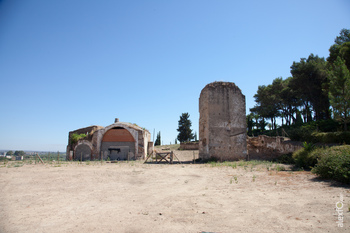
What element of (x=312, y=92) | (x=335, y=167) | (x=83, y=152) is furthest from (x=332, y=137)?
(x=83, y=152)

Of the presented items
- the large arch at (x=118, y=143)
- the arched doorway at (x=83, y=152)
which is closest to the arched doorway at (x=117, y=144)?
the large arch at (x=118, y=143)

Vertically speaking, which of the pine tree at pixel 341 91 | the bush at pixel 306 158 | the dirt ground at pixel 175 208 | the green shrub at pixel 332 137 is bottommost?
the dirt ground at pixel 175 208

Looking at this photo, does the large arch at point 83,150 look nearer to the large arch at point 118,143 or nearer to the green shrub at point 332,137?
the large arch at point 118,143

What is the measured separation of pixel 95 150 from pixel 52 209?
68.0ft

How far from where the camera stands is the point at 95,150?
80.7 feet

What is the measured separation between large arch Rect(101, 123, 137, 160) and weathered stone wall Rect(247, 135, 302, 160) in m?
14.2

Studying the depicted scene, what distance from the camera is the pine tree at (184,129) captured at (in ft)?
162

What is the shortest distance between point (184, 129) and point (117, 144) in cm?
2696

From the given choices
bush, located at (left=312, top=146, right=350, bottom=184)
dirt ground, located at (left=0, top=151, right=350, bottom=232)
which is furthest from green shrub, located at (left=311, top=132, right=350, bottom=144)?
dirt ground, located at (left=0, top=151, right=350, bottom=232)

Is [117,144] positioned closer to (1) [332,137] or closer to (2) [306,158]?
(2) [306,158]

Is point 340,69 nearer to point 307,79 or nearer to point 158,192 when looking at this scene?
point 307,79

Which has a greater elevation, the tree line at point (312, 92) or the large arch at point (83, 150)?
the tree line at point (312, 92)

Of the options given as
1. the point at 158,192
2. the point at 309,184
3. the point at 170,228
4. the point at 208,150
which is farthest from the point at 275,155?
the point at 170,228

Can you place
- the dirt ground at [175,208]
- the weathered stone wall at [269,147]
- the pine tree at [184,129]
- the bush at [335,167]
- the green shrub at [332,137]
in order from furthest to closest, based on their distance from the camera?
Result: 1. the pine tree at [184,129]
2. the weathered stone wall at [269,147]
3. the green shrub at [332,137]
4. the bush at [335,167]
5. the dirt ground at [175,208]
